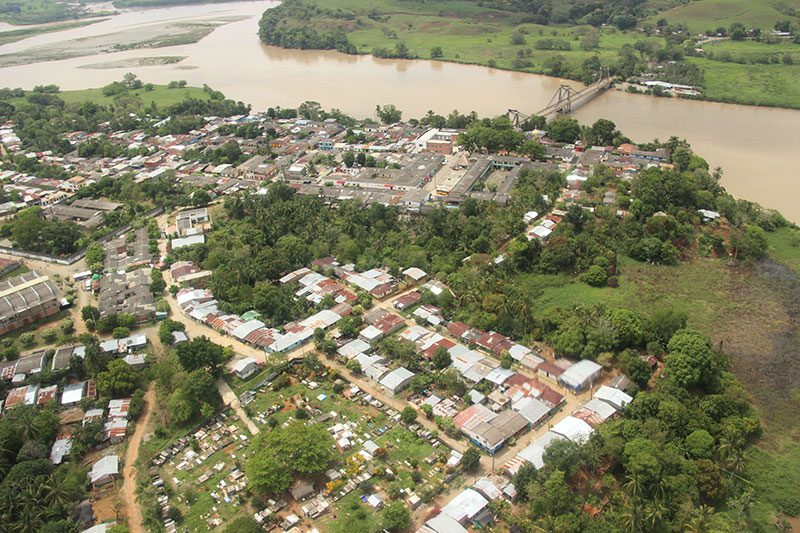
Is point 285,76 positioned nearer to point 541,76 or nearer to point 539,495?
point 541,76

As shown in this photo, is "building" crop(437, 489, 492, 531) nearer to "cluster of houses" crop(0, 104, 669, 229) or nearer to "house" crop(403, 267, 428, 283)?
"house" crop(403, 267, 428, 283)

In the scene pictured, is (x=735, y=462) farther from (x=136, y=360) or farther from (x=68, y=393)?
(x=68, y=393)

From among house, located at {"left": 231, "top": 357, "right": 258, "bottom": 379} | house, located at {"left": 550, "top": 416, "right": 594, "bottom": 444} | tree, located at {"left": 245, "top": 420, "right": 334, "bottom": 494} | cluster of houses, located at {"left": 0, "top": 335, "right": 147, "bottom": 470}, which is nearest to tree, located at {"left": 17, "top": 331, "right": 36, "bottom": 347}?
cluster of houses, located at {"left": 0, "top": 335, "right": 147, "bottom": 470}

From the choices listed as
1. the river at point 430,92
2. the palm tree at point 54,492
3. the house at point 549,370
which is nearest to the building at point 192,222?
the palm tree at point 54,492

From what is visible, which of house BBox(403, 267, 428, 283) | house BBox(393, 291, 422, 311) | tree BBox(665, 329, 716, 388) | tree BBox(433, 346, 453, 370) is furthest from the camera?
house BBox(403, 267, 428, 283)

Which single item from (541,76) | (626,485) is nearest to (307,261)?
(626,485)

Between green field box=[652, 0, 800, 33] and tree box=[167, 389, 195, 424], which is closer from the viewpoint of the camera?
tree box=[167, 389, 195, 424]

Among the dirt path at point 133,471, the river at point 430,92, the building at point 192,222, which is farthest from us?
the river at point 430,92

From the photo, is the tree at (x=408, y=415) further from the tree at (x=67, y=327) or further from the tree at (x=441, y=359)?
the tree at (x=67, y=327)
